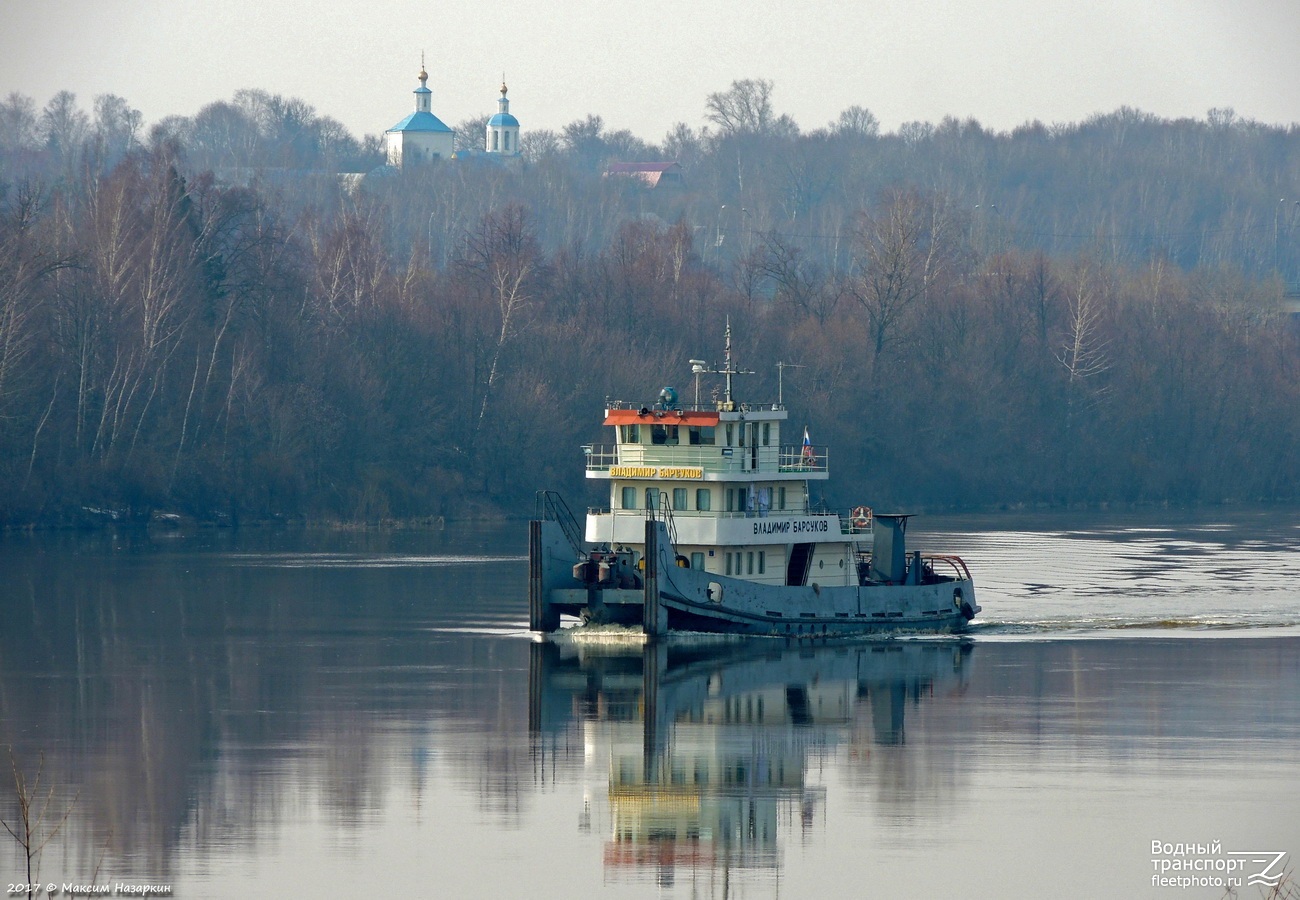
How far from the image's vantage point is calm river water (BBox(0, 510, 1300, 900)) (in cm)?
2695

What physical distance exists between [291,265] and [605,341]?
49.3ft

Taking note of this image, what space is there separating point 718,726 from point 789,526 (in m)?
12.0

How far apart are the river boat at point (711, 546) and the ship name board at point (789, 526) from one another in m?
0.02

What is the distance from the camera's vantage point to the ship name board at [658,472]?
47.6m

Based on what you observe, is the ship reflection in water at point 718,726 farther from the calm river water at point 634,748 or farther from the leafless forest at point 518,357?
the leafless forest at point 518,357

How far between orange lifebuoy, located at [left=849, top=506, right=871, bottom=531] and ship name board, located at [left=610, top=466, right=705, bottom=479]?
175 inches

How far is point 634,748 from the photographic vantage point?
34.9 m

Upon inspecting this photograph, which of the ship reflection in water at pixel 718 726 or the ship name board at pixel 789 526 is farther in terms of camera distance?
the ship name board at pixel 789 526
